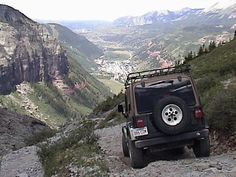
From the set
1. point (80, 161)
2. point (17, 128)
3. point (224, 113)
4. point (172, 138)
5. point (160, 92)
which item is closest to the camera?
point (172, 138)

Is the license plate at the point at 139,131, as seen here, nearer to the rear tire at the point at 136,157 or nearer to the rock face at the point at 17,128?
the rear tire at the point at 136,157

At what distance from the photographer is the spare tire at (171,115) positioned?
40.8 feet

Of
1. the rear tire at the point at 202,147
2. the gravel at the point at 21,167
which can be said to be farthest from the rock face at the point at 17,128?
the rear tire at the point at 202,147

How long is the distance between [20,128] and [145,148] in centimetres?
7678

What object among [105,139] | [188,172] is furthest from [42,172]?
[188,172]

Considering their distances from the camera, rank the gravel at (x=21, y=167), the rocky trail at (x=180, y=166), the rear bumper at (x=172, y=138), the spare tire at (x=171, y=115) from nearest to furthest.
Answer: the rocky trail at (x=180, y=166)
the spare tire at (x=171, y=115)
the rear bumper at (x=172, y=138)
the gravel at (x=21, y=167)

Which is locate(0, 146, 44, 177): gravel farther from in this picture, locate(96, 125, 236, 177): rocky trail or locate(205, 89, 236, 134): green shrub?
locate(205, 89, 236, 134): green shrub

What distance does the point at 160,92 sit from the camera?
12.9 meters

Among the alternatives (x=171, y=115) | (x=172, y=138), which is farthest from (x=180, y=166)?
(x=171, y=115)

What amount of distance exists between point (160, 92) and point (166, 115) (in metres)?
0.78

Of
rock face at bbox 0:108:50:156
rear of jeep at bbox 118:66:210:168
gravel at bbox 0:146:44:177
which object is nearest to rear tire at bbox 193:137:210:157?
rear of jeep at bbox 118:66:210:168

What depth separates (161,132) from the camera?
12.8 m

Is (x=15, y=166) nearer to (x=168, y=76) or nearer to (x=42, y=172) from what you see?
(x=42, y=172)

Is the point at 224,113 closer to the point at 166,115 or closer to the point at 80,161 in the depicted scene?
the point at 166,115
